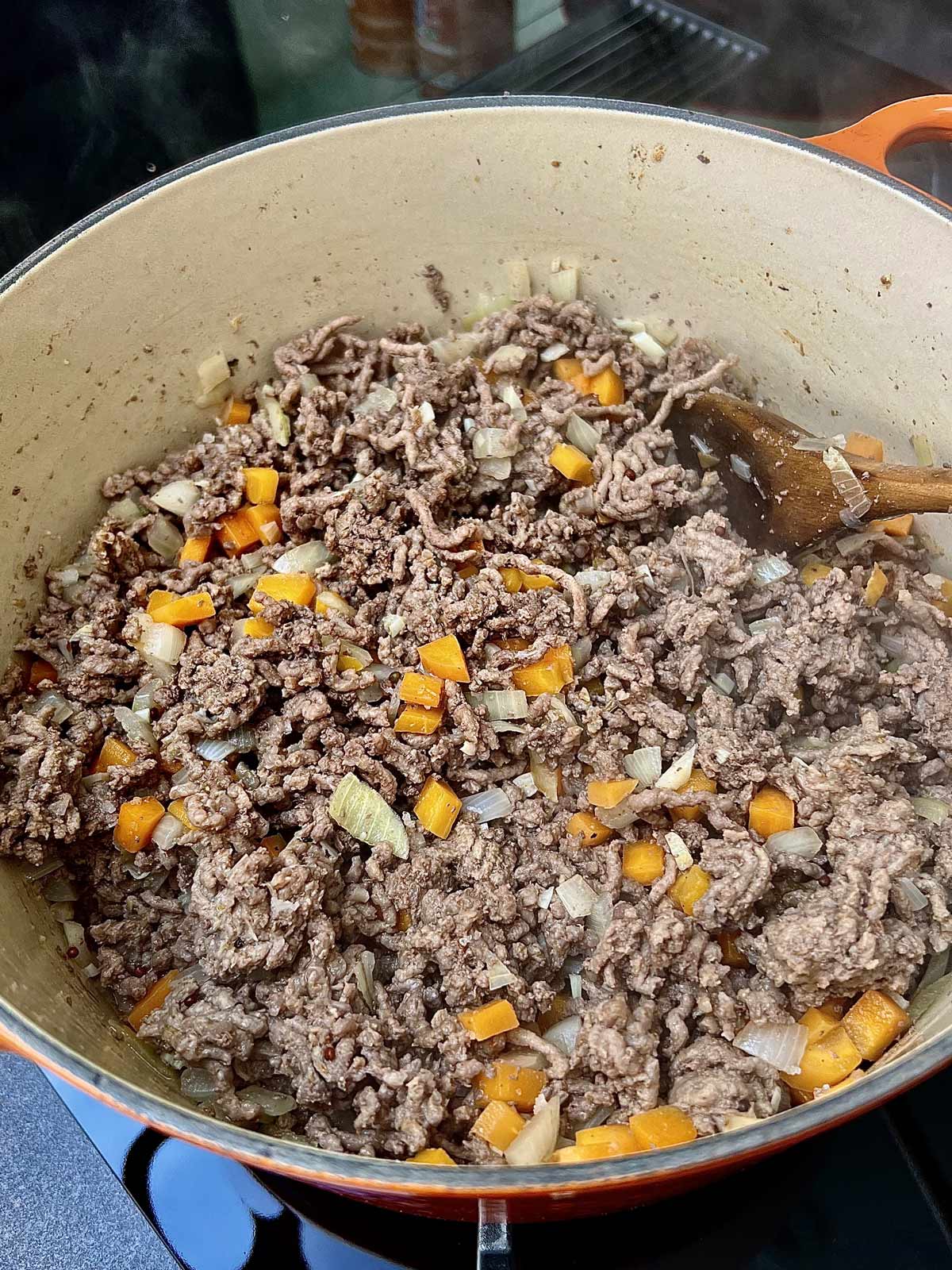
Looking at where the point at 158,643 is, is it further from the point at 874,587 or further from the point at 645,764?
the point at 874,587

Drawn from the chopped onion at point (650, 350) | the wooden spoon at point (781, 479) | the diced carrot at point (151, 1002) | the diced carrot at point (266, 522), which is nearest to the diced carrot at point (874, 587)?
the wooden spoon at point (781, 479)

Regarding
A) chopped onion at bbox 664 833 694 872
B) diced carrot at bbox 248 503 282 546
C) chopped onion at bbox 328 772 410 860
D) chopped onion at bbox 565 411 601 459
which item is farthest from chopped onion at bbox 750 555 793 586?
diced carrot at bbox 248 503 282 546

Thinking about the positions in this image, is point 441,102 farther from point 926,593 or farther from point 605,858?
point 605,858

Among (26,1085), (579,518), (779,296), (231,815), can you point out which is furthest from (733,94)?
(26,1085)

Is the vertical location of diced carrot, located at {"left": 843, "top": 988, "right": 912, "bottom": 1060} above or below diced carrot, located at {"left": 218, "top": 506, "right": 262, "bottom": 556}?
below

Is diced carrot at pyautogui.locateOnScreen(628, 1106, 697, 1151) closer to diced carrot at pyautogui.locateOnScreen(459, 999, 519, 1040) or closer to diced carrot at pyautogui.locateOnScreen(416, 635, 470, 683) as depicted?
diced carrot at pyautogui.locateOnScreen(459, 999, 519, 1040)

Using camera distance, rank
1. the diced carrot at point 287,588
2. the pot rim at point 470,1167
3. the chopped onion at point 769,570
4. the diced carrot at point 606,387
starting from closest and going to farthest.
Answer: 1. the pot rim at point 470,1167
2. the diced carrot at point 287,588
3. the chopped onion at point 769,570
4. the diced carrot at point 606,387

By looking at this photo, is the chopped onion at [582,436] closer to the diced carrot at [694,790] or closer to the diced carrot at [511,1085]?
the diced carrot at [694,790]
